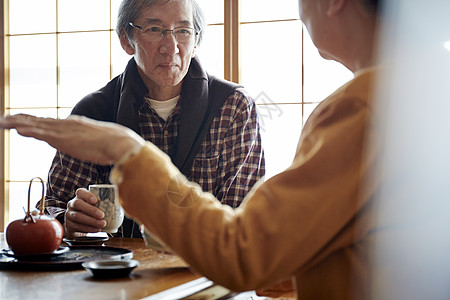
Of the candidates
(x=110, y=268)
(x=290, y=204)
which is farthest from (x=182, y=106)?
(x=290, y=204)

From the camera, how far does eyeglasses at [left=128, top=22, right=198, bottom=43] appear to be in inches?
89.0

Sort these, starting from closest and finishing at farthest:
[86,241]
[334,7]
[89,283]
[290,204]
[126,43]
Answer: [290,204]
[334,7]
[89,283]
[86,241]
[126,43]

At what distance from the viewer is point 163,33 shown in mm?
2260

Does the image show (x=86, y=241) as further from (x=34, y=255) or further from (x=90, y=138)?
(x=90, y=138)

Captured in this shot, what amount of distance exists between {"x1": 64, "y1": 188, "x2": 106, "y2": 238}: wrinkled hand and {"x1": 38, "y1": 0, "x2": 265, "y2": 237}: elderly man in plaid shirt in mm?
432

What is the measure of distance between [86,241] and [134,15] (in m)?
1.01

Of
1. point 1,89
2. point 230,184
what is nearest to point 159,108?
point 230,184

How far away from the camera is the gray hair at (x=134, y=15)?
2.28 meters

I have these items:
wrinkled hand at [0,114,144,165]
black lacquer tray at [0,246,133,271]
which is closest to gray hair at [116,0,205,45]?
black lacquer tray at [0,246,133,271]

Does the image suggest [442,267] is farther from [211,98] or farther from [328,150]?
[211,98]

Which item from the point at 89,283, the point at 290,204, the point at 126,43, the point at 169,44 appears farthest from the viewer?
the point at 126,43

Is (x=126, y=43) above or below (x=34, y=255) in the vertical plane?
above

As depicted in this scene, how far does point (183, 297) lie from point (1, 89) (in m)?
3.45

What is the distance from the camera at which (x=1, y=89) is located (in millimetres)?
4184
